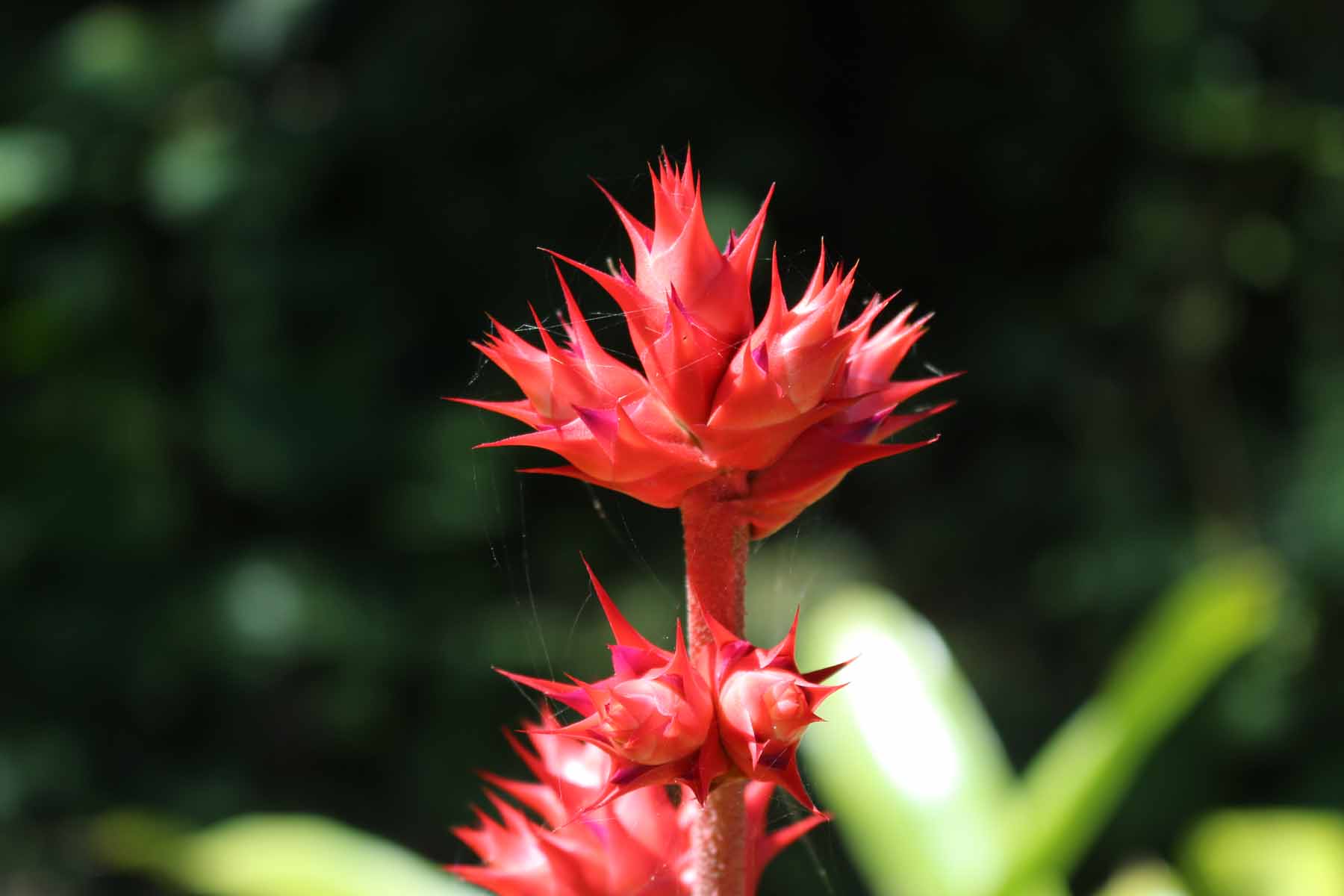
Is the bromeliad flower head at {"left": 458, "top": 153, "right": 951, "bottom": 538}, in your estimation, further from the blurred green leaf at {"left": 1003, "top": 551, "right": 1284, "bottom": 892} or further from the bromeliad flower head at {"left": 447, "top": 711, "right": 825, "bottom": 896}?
the blurred green leaf at {"left": 1003, "top": 551, "right": 1284, "bottom": 892}

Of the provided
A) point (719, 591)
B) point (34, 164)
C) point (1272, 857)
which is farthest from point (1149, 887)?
point (34, 164)

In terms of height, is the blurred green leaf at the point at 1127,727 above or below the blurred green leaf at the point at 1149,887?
above

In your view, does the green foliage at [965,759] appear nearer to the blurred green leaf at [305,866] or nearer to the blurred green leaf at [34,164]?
the blurred green leaf at [305,866]

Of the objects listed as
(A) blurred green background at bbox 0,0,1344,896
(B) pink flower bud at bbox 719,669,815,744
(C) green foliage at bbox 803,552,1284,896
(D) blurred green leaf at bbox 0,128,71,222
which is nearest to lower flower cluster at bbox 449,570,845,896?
(B) pink flower bud at bbox 719,669,815,744

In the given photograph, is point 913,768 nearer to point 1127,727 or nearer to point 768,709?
point 1127,727

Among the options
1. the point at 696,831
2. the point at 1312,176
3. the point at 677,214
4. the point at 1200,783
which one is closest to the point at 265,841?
the point at 696,831

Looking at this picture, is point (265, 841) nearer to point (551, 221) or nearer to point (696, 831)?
point (696, 831)

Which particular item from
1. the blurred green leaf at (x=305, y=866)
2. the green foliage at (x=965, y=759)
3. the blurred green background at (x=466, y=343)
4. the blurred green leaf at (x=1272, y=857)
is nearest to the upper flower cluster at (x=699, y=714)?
the green foliage at (x=965, y=759)
